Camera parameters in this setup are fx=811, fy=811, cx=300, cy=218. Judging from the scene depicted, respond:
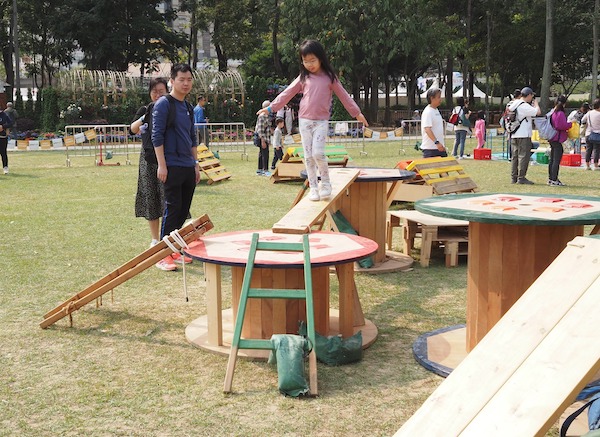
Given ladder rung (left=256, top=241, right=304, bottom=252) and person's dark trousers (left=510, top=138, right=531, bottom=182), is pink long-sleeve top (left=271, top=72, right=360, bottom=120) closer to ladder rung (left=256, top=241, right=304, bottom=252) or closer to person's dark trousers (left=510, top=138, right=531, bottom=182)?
ladder rung (left=256, top=241, right=304, bottom=252)

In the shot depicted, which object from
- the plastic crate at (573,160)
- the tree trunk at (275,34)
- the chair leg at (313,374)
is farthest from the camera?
the tree trunk at (275,34)

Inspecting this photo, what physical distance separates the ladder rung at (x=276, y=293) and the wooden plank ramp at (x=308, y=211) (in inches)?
42.3

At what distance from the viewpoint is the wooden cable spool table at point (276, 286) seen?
558 cm

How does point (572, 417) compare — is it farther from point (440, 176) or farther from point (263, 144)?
point (263, 144)

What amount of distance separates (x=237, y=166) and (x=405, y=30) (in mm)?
21362

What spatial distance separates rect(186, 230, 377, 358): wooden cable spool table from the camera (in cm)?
558

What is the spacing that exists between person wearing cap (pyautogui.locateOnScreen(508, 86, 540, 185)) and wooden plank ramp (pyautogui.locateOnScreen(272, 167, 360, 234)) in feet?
23.2

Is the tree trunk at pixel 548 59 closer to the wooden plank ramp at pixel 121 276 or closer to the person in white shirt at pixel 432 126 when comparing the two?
the person in white shirt at pixel 432 126

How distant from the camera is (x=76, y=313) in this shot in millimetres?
6855

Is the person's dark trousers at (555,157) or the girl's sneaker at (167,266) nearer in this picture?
the girl's sneaker at (167,266)

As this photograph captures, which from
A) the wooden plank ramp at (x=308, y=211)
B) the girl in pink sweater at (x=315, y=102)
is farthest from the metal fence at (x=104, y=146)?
the girl in pink sweater at (x=315, y=102)

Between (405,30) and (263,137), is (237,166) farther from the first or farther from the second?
(405,30)

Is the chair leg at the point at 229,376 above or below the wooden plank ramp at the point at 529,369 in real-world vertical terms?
below

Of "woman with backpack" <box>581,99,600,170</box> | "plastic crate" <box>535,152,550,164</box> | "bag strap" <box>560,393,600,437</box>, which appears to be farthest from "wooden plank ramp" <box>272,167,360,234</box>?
"plastic crate" <box>535,152,550,164</box>
